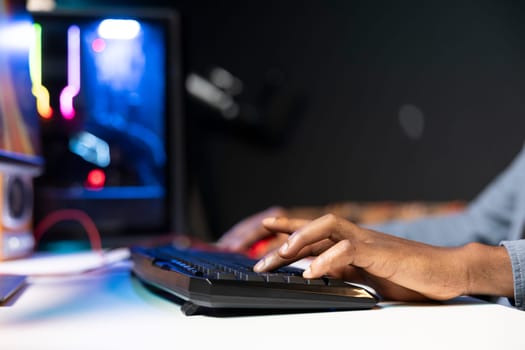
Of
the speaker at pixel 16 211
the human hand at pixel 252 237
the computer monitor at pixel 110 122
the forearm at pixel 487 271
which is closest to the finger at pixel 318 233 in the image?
A: the forearm at pixel 487 271

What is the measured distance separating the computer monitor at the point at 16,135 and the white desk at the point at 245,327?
0.44 m

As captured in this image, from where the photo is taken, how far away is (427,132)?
6.97ft

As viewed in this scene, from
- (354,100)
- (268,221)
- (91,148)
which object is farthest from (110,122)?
(354,100)

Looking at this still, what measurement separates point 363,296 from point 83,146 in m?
0.99

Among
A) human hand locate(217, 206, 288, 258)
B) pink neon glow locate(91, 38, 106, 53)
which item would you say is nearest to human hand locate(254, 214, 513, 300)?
human hand locate(217, 206, 288, 258)

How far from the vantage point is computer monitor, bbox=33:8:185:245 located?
1.43 metres

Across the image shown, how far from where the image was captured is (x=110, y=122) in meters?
1.45

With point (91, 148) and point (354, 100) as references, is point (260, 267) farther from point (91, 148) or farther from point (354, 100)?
point (354, 100)

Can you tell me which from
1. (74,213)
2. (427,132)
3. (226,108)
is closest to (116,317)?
(74,213)

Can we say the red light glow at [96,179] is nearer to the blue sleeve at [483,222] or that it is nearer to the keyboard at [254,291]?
the blue sleeve at [483,222]

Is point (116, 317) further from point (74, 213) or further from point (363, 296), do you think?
point (74, 213)

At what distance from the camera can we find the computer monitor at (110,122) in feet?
4.70

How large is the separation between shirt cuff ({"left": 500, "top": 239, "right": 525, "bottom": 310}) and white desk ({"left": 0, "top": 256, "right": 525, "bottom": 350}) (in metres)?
0.07

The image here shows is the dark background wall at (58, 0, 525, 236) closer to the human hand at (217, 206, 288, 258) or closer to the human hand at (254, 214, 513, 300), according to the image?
the human hand at (217, 206, 288, 258)
